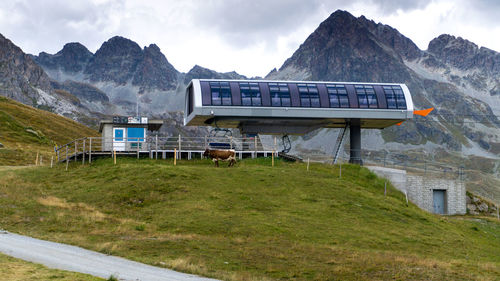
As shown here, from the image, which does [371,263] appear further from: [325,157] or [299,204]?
[325,157]

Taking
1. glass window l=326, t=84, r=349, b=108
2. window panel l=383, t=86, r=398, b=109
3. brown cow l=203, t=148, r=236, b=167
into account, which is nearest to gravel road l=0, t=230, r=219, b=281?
brown cow l=203, t=148, r=236, b=167

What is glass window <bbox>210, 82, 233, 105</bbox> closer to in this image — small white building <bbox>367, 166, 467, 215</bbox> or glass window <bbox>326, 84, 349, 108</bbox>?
glass window <bbox>326, 84, 349, 108</bbox>

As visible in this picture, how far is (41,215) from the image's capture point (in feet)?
84.5

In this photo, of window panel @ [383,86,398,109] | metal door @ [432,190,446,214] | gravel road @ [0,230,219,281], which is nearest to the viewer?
gravel road @ [0,230,219,281]

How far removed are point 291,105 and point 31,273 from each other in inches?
1497

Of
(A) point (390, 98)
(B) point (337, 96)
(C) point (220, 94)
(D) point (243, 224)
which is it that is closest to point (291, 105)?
(B) point (337, 96)

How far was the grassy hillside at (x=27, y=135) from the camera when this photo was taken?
209 ft

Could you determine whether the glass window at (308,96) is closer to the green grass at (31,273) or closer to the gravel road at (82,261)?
the gravel road at (82,261)

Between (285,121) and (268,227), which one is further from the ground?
(285,121)

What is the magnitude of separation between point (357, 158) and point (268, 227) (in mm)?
28726

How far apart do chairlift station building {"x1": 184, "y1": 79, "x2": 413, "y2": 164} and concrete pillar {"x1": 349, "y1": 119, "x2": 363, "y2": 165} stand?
10 cm

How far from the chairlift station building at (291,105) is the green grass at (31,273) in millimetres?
33523

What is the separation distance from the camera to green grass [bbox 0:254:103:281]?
13.6 m

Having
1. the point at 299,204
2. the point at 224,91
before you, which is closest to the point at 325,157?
the point at 224,91
